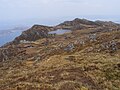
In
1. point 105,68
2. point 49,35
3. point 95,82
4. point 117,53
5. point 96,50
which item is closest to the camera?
point 95,82

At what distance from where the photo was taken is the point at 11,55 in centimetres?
9156

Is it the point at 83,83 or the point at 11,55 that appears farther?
the point at 11,55

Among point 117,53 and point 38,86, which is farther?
point 117,53

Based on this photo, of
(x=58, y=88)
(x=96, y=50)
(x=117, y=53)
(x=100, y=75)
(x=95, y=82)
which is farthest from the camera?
(x=96, y=50)

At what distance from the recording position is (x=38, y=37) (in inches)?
4779

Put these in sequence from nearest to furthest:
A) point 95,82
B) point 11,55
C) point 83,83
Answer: point 83,83, point 95,82, point 11,55

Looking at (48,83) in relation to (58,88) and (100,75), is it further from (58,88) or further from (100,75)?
(100,75)

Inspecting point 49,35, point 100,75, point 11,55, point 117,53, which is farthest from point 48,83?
point 49,35

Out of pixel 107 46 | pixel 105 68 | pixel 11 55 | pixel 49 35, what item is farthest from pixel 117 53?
pixel 49 35

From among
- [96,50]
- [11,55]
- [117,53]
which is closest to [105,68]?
[117,53]

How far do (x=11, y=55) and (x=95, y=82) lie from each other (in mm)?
61461

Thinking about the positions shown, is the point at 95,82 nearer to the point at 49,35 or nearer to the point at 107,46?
the point at 107,46

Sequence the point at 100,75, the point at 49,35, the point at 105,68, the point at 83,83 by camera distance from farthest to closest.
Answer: the point at 49,35 < the point at 105,68 < the point at 100,75 < the point at 83,83

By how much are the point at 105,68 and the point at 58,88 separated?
11.6 m
